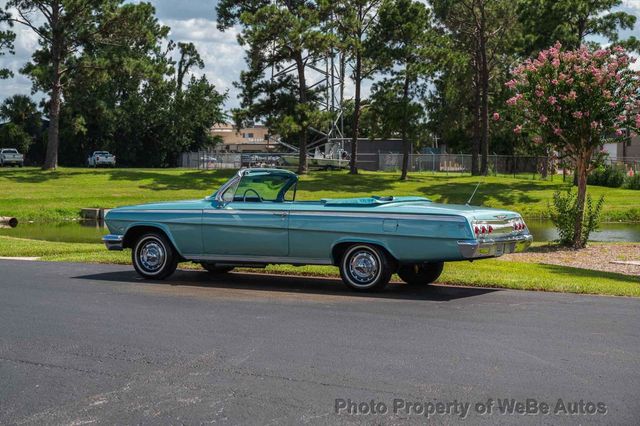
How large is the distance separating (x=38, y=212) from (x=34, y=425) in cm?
3128

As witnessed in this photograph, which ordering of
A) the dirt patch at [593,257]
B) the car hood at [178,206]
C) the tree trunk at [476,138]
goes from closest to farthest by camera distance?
the car hood at [178,206], the dirt patch at [593,257], the tree trunk at [476,138]

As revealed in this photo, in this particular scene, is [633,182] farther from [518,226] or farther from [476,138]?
[518,226]

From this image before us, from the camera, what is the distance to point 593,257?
18.0m

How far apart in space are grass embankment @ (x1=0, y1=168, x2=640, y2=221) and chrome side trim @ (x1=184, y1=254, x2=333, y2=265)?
23870mm

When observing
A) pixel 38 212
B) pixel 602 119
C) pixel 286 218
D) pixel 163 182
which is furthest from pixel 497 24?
pixel 286 218

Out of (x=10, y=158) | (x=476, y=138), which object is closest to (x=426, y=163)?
(x=476, y=138)

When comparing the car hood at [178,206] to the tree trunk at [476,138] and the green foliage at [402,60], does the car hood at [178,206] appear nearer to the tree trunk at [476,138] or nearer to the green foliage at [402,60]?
the green foliage at [402,60]

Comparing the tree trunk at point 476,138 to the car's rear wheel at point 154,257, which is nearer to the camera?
the car's rear wheel at point 154,257

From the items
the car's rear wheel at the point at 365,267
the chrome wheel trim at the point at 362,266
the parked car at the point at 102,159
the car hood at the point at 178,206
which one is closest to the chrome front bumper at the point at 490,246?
the car's rear wheel at the point at 365,267

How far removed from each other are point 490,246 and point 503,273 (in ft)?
9.70

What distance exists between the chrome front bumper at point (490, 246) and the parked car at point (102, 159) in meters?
60.5

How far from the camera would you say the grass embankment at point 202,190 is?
37594 mm

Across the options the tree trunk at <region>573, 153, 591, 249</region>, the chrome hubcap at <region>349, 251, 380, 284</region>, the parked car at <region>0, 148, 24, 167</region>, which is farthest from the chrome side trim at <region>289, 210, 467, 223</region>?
the parked car at <region>0, 148, 24, 167</region>

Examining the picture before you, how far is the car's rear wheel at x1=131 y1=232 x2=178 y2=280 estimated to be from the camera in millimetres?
12602
